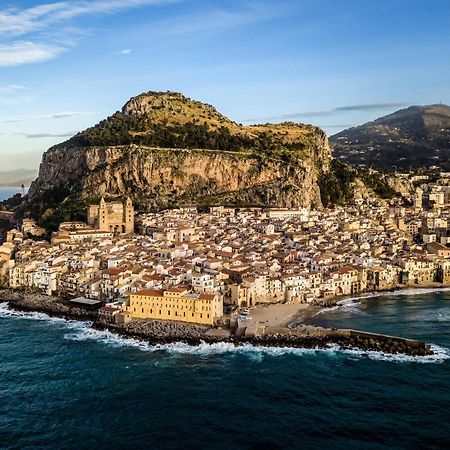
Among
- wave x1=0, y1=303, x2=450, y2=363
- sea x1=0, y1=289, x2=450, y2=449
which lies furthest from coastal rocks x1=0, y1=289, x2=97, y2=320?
wave x1=0, y1=303, x2=450, y2=363

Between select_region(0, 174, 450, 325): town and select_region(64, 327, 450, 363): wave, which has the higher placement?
select_region(0, 174, 450, 325): town

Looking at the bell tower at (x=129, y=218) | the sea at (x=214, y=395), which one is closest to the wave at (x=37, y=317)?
the sea at (x=214, y=395)

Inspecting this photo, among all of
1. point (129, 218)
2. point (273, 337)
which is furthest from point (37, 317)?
point (129, 218)

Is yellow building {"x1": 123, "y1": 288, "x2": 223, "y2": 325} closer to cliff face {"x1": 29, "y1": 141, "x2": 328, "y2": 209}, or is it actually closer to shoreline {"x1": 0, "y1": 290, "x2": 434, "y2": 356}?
shoreline {"x1": 0, "y1": 290, "x2": 434, "y2": 356}

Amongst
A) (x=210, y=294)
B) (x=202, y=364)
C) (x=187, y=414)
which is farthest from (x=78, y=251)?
(x=187, y=414)

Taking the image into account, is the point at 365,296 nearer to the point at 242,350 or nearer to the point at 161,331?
the point at 242,350

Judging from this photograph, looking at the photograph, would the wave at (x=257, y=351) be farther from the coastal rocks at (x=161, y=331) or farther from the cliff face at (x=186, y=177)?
the cliff face at (x=186, y=177)
